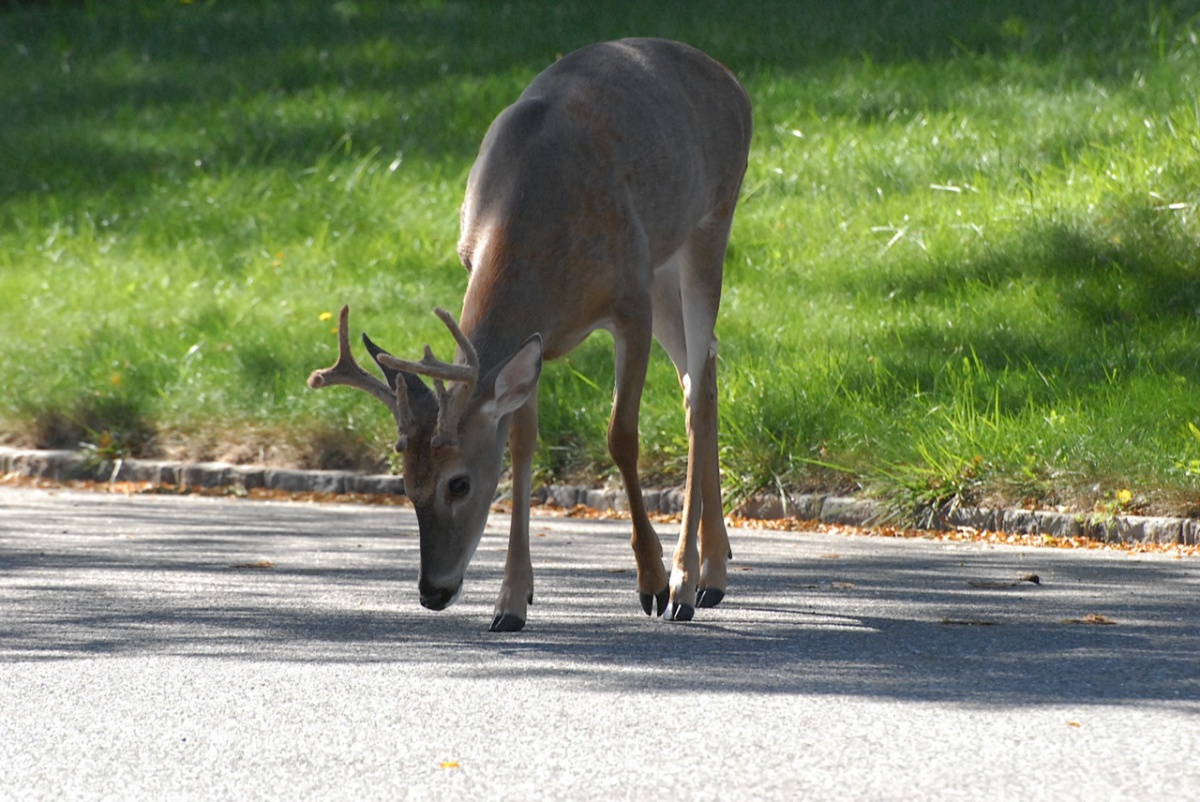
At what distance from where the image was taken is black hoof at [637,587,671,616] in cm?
709

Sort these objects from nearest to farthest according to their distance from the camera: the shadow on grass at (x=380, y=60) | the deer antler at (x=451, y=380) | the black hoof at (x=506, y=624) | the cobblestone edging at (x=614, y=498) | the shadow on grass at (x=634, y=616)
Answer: the shadow on grass at (x=634, y=616), the deer antler at (x=451, y=380), the black hoof at (x=506, y=624), the cobblestone edging at (x=614, y=498), the shadow on grass at (x=380, y=60)

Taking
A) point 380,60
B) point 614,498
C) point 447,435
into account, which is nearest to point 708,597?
point 447,435

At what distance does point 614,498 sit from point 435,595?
550cm

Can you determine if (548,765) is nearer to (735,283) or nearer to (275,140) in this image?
(735,283)

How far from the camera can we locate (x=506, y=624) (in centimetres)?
675

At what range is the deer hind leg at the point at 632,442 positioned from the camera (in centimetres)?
707

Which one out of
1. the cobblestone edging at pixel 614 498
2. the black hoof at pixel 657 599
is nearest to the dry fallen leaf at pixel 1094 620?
the black hoof at pixel 657 599

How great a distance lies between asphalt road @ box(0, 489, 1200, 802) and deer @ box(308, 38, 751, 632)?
35 cm

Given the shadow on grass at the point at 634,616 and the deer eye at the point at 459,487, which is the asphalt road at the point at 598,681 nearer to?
the shadow on grass at the point at 634,616

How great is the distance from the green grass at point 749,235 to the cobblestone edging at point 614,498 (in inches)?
7.2

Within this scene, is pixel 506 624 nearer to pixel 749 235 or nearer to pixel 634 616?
pixel 634 616

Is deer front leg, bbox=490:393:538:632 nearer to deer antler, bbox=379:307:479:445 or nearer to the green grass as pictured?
deer antler, bbox=379:307:479:445

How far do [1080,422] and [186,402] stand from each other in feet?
21.8

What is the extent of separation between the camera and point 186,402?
14.0 m
